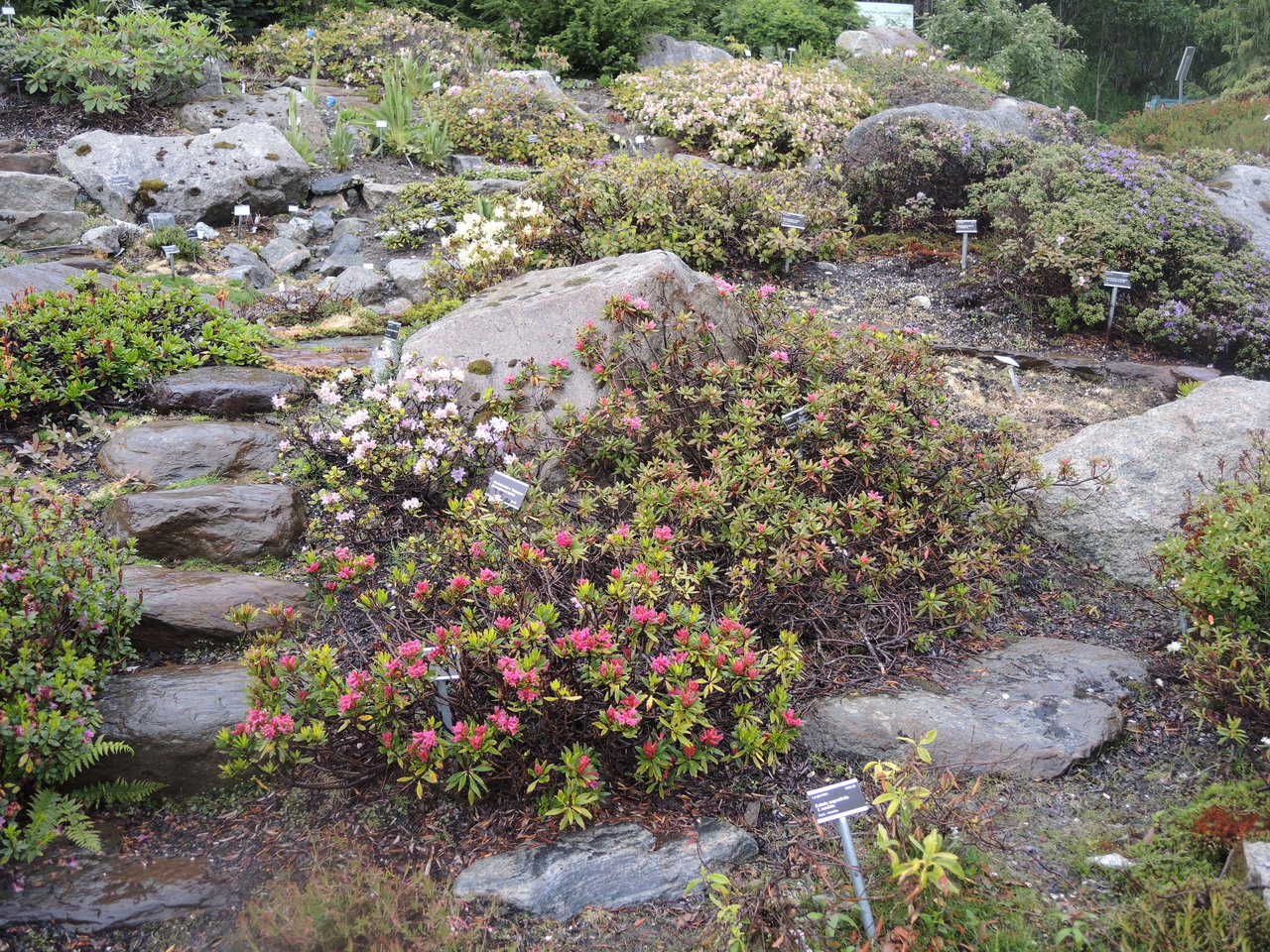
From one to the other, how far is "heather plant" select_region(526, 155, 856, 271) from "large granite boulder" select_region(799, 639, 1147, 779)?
4087mm

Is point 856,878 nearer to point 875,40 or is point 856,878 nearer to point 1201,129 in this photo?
point 1201,129

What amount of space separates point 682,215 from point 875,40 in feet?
43.7

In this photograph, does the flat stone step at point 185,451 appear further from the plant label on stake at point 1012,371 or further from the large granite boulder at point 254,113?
the large granite boulder at point 254,113

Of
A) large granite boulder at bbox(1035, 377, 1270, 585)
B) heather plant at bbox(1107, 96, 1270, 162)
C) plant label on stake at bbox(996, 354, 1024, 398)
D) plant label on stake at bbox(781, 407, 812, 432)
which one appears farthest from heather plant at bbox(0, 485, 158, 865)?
heather plant at bbox(1107, 96, 1270, 162)

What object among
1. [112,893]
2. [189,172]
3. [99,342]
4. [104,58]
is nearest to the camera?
[112,893]

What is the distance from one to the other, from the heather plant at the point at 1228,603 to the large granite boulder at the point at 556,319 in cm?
265

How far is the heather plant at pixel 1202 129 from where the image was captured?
40.2 feet

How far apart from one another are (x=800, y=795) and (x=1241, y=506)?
2107 mm

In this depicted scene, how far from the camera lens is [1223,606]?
3.54 metres

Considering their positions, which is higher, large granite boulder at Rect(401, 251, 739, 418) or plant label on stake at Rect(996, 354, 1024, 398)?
large granite boulder at Rect(401, 251, 739, 418)

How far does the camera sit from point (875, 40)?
17.9m

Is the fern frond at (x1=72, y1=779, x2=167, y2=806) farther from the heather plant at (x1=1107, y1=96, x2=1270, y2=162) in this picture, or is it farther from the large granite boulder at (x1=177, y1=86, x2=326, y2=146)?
the heather plant at (x1=1107, y1=96, x2=1270, y2=162)

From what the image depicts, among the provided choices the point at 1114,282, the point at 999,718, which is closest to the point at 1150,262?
the point at 1114,282

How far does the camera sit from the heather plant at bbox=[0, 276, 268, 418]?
4.93 meters
